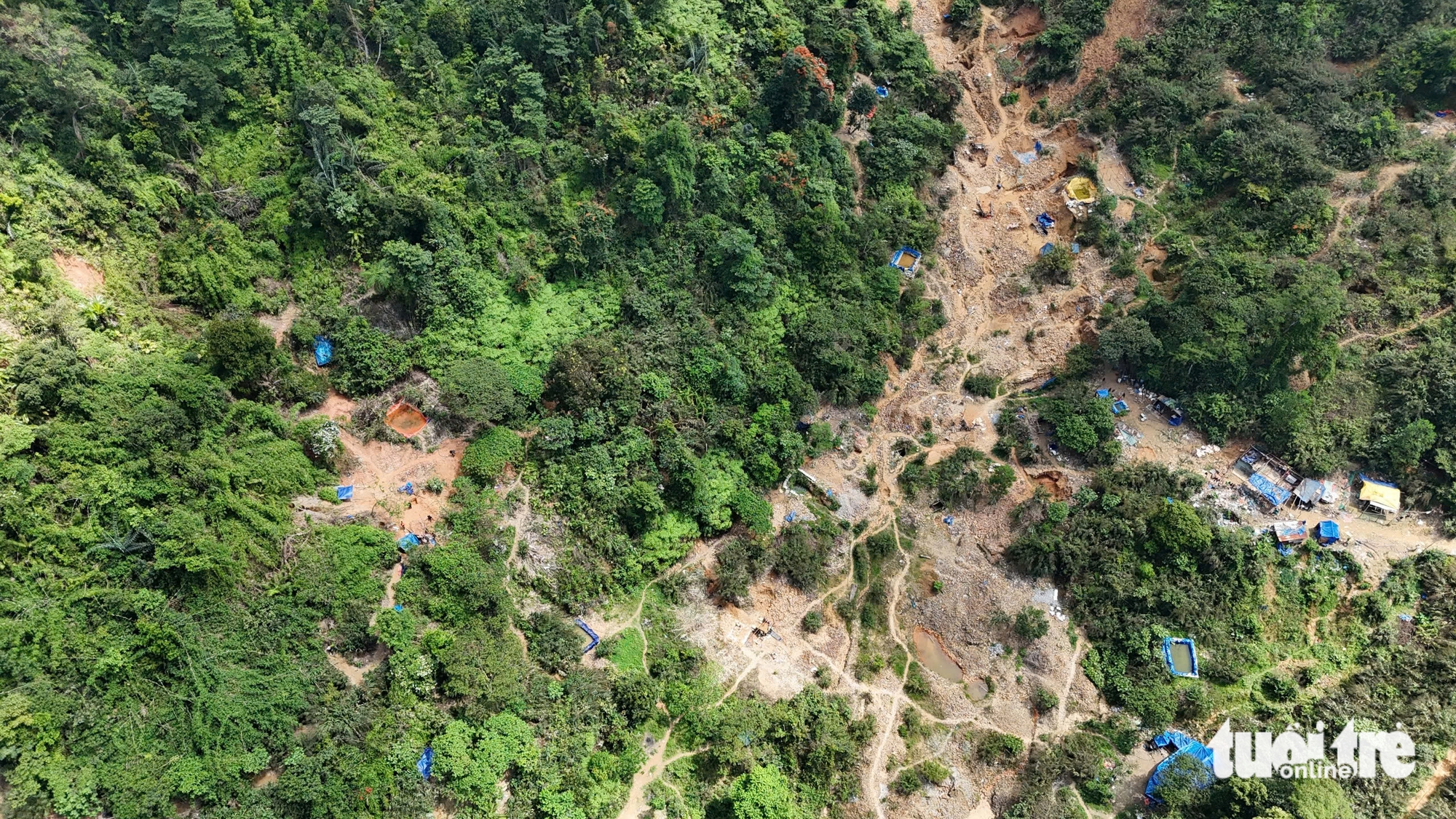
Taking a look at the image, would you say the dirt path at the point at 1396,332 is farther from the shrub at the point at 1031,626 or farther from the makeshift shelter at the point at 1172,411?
the shrub at the point at 1031,626

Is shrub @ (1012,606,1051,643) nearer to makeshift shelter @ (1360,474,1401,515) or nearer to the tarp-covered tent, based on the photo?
the tarp-covered tent

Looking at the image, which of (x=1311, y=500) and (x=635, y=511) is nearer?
(x=635, y=511)

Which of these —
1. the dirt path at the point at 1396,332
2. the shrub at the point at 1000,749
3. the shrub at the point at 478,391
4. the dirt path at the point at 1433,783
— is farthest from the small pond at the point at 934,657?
the dirt path at the point at 1396,332

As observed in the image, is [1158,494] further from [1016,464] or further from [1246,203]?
[1246,203]

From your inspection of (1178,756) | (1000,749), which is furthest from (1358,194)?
(1000,749)

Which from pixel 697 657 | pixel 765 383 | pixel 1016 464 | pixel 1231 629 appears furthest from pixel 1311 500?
pixel 697 657

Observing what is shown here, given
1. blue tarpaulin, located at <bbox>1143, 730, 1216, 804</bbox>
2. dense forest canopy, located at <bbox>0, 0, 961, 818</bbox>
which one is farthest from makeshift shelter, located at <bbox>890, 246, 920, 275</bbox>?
blue tarpaulin, located at <bbox>1143, 730, 1216, 804</bbox>

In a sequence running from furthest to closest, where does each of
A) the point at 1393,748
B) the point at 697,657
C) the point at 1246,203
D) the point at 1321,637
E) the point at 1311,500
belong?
the point at 1246,203 → the point at 1311,500 → the point at 1321,637 → the point at 697,657 → the point at 1393,748
